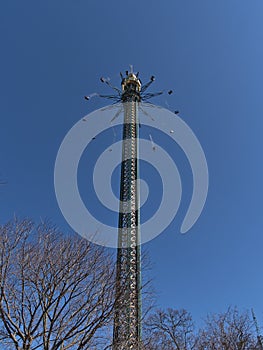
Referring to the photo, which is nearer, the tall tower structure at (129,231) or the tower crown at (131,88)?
the tall tower structure at (129,231)

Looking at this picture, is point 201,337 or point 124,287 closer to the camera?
point 124,287

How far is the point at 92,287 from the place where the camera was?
8.99 m

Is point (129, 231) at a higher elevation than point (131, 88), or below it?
below

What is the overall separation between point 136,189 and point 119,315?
13.8m

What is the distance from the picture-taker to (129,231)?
20.5 meters

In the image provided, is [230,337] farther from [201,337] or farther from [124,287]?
[124,287]

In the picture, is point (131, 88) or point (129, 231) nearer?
point (129, 231)

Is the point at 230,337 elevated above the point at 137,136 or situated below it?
below

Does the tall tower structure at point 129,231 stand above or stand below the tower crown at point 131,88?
below

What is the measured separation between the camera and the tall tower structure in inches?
360

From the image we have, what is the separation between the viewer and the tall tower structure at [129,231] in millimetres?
9156

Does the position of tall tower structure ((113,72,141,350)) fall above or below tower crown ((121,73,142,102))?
below

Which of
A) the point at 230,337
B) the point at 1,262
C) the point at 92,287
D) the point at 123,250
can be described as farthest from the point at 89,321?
the point at 123,250

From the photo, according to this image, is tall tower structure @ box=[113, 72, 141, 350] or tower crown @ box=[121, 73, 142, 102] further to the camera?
tower crown @ box=[121, 73, 142, 102]
